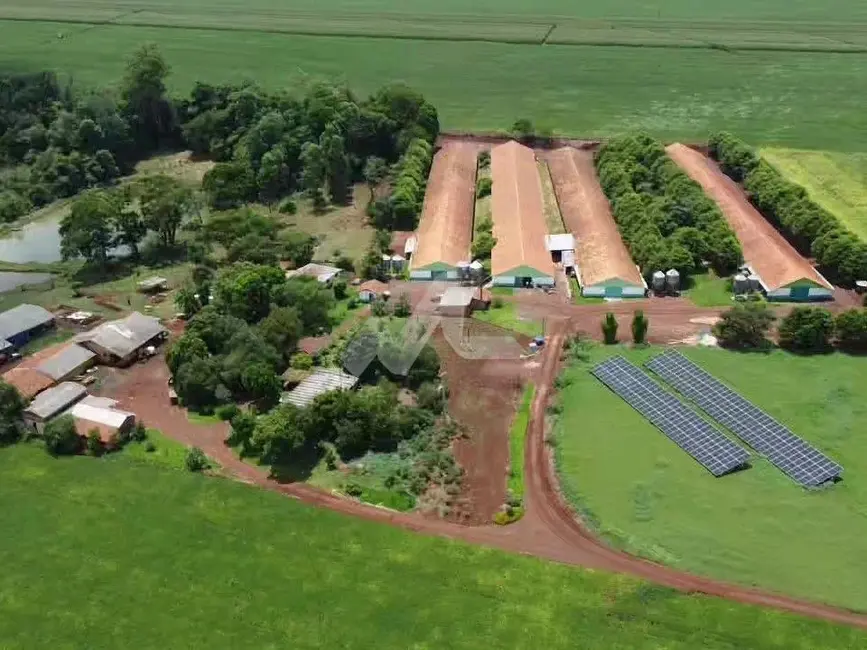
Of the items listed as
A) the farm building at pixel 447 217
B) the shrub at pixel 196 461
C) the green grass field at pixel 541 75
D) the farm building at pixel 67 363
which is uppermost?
the green grass field at pixel 541 75

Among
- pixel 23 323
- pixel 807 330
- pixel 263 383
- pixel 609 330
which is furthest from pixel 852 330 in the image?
pixel 23 323

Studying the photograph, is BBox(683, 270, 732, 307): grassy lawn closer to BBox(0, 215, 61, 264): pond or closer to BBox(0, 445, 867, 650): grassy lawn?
BBox(0, 445, 867, 650): grassy lawn

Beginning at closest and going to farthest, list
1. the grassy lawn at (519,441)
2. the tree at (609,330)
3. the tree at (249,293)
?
the grassy lawn at (519,441) → the tree at (609,330) → the tree at (249,293)

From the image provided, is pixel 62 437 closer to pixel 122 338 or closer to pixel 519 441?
pixel 122 338

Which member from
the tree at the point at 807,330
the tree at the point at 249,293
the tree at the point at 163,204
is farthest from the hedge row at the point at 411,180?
the tree at the point at 807,330

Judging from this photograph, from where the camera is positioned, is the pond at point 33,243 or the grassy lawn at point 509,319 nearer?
the grassy lawn at point 509,319

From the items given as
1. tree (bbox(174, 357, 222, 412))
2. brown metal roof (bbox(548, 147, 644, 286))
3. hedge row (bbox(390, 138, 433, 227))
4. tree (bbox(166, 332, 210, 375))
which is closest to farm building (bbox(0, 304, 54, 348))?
tree (bbox(166, 332, 210, 375))

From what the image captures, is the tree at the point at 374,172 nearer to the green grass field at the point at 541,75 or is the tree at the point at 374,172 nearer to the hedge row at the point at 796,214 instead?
the green grass field at the point at 541,75
